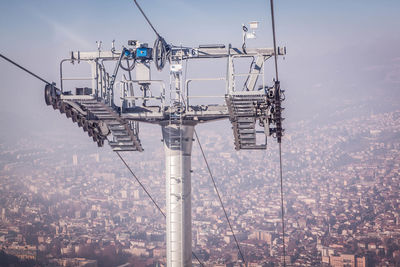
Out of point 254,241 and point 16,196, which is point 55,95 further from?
point 16,196

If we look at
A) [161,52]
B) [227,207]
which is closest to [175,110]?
[161,52]

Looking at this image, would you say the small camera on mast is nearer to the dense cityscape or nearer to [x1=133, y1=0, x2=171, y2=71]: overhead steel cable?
[x1=133, y1=0, x2=171, y2=71]: overhead steel cable

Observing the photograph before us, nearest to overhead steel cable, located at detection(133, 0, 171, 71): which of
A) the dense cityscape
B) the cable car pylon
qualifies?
the cable car pylon

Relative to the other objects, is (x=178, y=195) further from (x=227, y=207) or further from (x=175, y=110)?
(x=227, y=207)

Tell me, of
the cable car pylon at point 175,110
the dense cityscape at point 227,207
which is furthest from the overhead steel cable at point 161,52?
the dense cityscape at point 227,207

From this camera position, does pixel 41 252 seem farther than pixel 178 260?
Yes

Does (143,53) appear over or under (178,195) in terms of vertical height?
over

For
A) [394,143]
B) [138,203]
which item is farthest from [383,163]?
[138,203]
